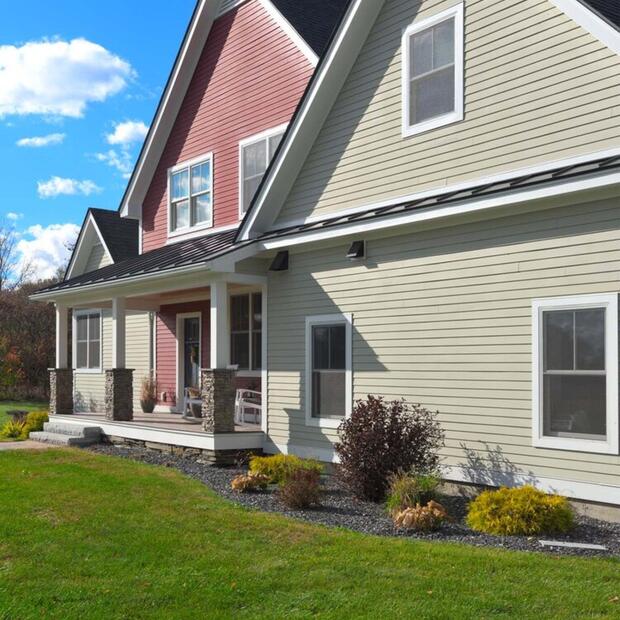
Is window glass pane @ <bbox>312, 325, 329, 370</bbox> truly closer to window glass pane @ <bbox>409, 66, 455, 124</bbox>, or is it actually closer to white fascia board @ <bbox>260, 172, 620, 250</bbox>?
white fascia board @ <bbox>260, 172, 620, 250</bbox>

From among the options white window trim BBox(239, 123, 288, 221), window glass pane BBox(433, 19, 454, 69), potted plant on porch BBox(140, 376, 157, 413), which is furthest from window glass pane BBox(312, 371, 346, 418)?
potted plant on porch BBox(140, 376, 157, 413)

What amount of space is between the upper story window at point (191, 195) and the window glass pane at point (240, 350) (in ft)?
8.62

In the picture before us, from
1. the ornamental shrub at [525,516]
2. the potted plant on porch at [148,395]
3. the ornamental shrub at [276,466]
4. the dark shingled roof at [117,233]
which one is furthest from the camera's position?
the dark shingled roof at [117,233]

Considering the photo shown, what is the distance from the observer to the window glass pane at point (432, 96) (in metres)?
10.8

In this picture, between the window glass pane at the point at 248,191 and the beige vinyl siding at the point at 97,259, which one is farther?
the beige vinyl siding at the point at 97,259

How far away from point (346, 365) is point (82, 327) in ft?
44.8

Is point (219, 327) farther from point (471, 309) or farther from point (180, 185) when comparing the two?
point (180, 185)

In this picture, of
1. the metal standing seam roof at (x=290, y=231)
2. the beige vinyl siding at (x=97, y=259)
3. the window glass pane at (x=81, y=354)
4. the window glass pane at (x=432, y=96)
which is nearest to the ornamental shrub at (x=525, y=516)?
A: the metal standing seam roof at (x=290, y=231)

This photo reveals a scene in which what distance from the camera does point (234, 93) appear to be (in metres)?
17.0

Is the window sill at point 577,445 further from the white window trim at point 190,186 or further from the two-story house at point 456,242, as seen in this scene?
the white window trim at point 190,186

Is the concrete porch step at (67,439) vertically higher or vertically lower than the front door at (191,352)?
lower

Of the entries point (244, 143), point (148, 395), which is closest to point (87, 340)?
point (148, 395)

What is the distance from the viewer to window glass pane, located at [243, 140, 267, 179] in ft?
52.6

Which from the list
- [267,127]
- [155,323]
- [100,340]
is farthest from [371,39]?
[100,340]
